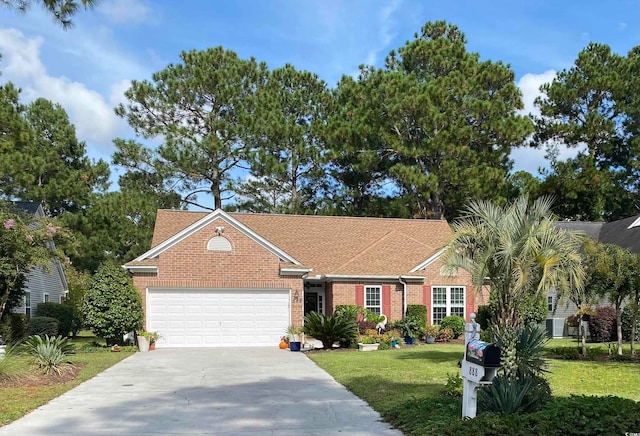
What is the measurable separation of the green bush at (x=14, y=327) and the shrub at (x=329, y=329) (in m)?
9.52

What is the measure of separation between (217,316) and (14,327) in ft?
22.5

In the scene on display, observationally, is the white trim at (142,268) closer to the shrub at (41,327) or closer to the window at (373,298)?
the shrub at (41,327)

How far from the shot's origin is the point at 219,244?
2256 centimetres

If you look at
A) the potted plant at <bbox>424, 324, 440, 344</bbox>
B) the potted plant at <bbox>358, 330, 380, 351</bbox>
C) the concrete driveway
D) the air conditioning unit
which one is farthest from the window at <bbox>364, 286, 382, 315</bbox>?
the concrete driveway

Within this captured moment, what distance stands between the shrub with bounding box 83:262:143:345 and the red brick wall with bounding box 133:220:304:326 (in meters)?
0.99

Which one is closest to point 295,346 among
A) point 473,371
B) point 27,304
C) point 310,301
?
point 310,301

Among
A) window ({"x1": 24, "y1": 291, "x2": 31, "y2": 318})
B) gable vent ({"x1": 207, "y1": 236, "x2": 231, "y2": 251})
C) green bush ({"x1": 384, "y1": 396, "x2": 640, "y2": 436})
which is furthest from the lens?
window ({"x1": 24, "y1": 291, "x2": 31, "y2": 318})

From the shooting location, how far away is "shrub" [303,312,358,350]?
20.0m

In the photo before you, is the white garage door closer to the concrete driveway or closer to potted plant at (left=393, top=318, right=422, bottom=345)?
potted plant at (left=393, top=318, right=422, bottom=345)

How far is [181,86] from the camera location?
118 feet

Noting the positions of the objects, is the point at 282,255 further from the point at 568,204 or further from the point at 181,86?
the point at 568,204

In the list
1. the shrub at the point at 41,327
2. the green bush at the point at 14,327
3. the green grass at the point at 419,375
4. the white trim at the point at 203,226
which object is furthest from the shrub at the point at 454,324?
the green bush at the point at 14,327

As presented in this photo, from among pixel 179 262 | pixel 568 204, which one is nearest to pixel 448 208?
pixel 568 204

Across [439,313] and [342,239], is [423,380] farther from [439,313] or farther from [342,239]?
[342,239]
